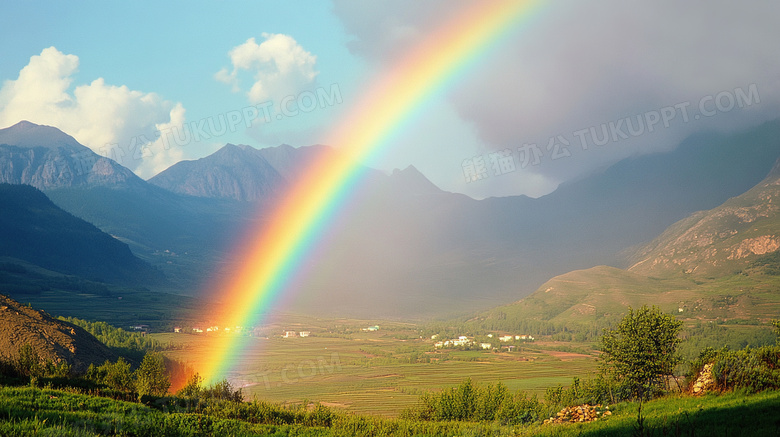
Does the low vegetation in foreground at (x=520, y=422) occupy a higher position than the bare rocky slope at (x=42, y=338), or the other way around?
the bare rocky slope at (x=42, y=338)

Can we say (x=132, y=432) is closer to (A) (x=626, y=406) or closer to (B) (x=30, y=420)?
(B) (x=30, y=420)

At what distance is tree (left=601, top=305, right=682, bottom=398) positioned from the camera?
52.3m

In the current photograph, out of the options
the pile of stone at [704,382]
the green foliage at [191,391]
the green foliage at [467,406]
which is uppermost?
the pile of stone at [704,382]

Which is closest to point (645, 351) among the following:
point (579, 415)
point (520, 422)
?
point (520, 422)

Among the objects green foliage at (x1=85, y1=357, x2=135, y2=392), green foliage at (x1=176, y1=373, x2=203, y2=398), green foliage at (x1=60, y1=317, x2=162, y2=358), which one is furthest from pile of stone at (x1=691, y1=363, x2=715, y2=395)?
green foliage at (x1=60, y1=317, x2=162, y2=358)

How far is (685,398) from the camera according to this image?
29641mm

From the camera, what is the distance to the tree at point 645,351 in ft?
172

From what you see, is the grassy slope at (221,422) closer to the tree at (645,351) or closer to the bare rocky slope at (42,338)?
the tree at (645,351)

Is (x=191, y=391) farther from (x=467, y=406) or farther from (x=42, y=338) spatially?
(x=467, y=406)

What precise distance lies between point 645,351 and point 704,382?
2436cm

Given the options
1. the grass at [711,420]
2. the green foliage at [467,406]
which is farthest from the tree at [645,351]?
the grass at [711,420]

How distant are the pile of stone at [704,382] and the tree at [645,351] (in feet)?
68.5

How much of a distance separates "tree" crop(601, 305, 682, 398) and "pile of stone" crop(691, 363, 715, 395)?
68.5 feet

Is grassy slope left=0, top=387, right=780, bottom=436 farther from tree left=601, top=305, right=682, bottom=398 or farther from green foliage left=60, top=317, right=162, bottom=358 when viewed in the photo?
green foliage left=60, top=317, right=162, bottom=358
